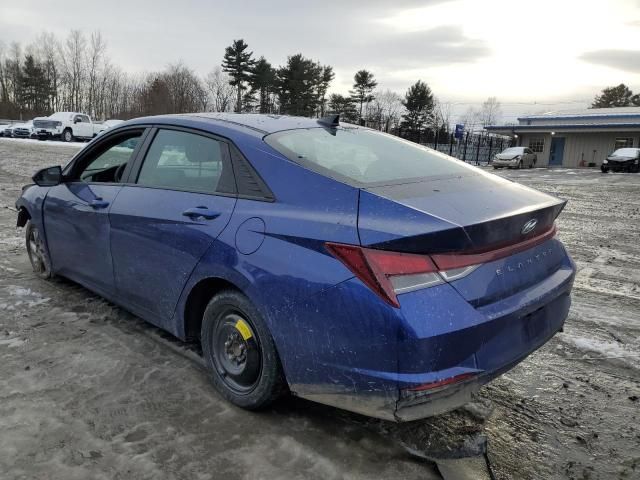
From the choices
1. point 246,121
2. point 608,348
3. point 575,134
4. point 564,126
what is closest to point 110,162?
point 246,121

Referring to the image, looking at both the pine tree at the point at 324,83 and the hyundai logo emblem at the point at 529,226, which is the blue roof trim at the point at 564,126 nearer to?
the pine tree at the point at 324,83

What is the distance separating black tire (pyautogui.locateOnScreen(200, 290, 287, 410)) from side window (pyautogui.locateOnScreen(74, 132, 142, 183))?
1.48 m

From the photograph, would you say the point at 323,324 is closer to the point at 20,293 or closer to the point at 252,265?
the point at 252,265

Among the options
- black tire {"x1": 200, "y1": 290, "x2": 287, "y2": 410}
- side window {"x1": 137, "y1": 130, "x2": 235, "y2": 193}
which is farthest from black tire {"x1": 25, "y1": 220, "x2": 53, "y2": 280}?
black tire {"x1": 200, "y1": 290, "x2": 287, "y2": 410}

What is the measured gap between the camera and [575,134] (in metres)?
38.8

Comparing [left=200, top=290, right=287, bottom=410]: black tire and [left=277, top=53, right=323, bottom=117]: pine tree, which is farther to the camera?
[left=277, top=53, right=323, bottom=117]: pine tree

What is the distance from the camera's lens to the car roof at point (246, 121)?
3004 mm

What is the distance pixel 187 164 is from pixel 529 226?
206 centimetres

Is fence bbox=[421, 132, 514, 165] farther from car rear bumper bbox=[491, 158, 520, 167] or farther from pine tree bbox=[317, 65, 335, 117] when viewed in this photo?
pine tree bbox=[317, 65, 335, 117]

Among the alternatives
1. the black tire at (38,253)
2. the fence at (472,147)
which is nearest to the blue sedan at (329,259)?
the black tire at (38,253)

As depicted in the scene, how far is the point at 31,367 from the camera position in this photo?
3.16m

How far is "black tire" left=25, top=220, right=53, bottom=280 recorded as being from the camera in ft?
15.1

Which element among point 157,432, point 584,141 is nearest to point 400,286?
point 157,432

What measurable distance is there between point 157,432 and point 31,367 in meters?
1.20
